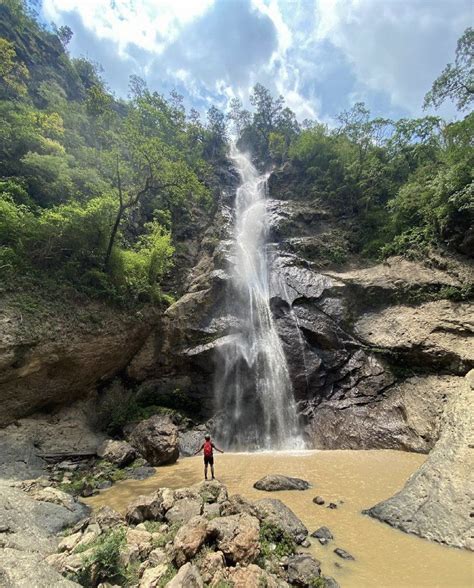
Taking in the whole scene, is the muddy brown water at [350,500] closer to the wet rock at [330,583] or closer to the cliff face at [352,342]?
the wet rock at [330,583]

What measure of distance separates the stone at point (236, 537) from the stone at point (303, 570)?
594 millimetres

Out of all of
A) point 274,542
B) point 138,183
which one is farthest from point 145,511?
point 138,183

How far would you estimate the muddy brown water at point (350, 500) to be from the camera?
5227 mm

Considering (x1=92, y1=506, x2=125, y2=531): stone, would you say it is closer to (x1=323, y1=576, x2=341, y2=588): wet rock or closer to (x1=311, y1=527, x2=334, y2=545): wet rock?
(x1=311, y1=527, x2=334, y2=545): wet rock

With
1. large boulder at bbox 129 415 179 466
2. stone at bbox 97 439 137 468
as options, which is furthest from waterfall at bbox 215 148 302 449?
stone at bbox 97 439 137 468

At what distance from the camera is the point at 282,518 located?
6641mm

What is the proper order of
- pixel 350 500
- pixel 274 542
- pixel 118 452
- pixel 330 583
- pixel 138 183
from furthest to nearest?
1. pixel 138 183
2. pixel 118 452
3. pixel 350 500
4. pixel 274 542
5. pixel 330 583

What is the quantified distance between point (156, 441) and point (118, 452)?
4.66 feet

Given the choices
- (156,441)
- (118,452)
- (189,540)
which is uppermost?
(156,441)

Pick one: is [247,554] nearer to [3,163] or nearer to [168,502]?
[168,502]

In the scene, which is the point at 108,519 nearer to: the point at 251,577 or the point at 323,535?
the point at 251,577

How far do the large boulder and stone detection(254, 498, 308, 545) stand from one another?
6.75 m

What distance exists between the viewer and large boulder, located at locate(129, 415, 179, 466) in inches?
502

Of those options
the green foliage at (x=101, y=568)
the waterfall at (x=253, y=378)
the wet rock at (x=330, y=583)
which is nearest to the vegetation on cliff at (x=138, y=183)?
the waterfall at (x=253, y=378)
